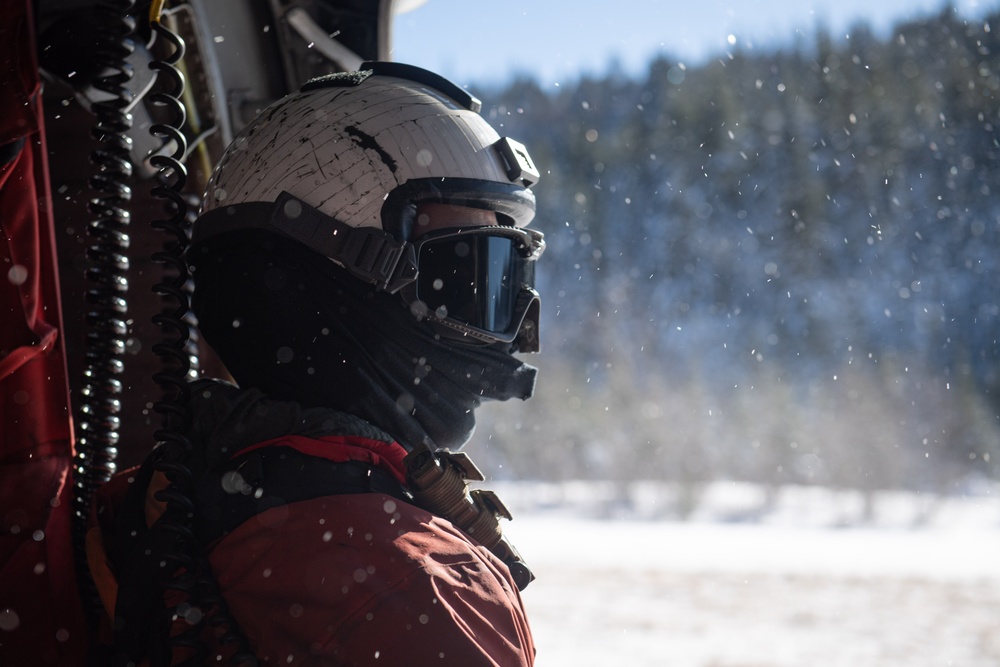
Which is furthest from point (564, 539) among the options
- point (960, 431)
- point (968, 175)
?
point (968, 175)

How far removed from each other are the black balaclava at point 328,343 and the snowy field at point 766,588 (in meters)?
4.46

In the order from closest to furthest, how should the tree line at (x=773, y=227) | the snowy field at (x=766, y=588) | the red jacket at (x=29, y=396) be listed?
the red jacket at (x=29, y=396) → the snowy field at (x=766, y=588) → the tree line at (x=773, y=227)

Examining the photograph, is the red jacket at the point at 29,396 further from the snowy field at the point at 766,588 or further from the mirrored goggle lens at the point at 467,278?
the snowy field at the point at 766,588

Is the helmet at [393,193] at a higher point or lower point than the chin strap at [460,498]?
higher

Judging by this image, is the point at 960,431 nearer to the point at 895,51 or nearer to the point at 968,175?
the point at 968,175

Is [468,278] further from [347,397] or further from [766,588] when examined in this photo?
[766,588]

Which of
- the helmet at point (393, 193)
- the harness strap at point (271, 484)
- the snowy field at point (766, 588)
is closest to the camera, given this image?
the harness strap at point (271, 484)

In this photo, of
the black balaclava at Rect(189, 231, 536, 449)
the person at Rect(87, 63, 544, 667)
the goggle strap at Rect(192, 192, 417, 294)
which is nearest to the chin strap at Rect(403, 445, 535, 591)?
the person at Rect(87, 63, 544, 667)

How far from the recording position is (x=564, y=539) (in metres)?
12.7

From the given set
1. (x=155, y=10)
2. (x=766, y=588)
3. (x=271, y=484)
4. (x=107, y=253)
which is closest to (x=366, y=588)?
(x=271, y=484)

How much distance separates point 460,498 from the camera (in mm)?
1006

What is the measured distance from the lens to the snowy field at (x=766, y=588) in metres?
6.64

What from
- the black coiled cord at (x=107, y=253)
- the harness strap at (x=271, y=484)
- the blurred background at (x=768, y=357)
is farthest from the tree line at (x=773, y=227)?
the harness strap at (x=271, y=484)

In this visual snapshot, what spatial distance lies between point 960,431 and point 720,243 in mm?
17983
